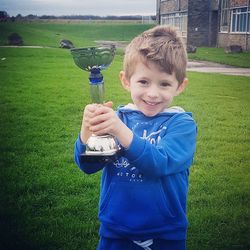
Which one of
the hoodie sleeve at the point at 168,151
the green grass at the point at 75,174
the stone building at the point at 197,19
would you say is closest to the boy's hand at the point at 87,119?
the hoodie sleeve at the point at 168,151

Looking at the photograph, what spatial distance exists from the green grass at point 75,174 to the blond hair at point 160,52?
1475 millimetres

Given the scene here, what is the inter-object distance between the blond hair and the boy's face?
2cm

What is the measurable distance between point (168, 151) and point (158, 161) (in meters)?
0.08

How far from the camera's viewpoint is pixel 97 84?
1288 millimetres

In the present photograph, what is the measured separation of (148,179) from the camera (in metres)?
1.46

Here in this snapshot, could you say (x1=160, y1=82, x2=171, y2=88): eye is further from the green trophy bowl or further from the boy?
the green trophy bowl

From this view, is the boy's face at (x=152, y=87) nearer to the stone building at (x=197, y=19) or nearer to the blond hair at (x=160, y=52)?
the blond hair at (x=160, y=52)

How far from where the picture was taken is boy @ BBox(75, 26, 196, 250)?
55.2 inches

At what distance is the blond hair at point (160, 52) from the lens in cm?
140

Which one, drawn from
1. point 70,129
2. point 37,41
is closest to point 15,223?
point 70,129

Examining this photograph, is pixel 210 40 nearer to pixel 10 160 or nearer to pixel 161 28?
pixel 10 160

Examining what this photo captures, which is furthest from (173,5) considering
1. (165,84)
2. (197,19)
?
(165,84)

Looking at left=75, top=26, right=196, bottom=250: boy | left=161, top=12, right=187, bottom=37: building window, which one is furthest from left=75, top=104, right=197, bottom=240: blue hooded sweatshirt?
left=161, top=12, right=187, bottom=37: building window

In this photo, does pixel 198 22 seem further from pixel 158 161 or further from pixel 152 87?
pixel 158 161
